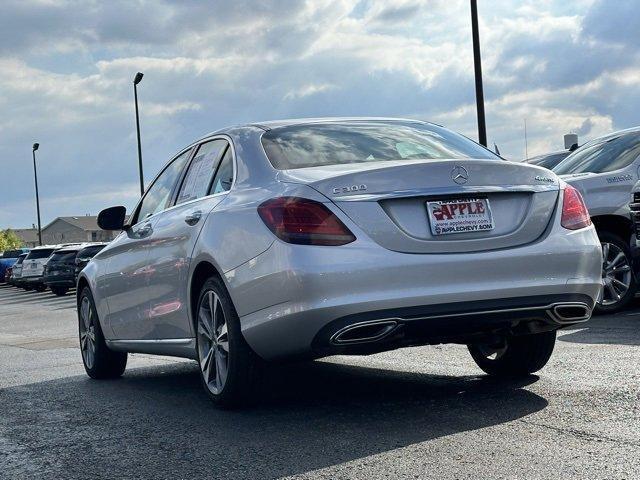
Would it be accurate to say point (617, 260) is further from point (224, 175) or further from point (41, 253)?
point (41, 253)

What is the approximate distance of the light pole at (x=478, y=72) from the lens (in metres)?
21.7

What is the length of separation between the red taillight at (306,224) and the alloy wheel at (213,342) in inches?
31.7

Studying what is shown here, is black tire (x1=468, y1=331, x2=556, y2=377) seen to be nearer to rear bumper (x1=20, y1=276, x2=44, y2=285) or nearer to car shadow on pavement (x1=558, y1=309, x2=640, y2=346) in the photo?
car shadow on pavement (x1=558, y1=309, x2=640, y2=346)

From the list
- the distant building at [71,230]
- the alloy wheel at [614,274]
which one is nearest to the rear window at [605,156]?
the alloy wheel at [614,274]

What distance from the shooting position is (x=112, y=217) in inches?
331

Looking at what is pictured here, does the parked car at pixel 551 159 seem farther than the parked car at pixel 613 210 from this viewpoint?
Yes

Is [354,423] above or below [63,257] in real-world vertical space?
above

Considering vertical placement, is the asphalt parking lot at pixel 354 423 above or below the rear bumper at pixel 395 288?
below

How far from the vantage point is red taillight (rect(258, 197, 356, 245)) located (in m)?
5.25

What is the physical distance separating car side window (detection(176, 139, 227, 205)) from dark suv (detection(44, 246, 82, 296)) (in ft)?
95.1

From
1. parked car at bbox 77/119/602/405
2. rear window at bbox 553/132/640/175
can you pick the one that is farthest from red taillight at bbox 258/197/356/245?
rear window at bbox 553/132/640/175

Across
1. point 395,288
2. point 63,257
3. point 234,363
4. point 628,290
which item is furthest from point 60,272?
point 395,288

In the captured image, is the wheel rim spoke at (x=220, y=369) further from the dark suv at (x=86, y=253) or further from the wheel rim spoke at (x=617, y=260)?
the dark suv at (x=86, y=253)

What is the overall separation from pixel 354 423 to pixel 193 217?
1749 mm
